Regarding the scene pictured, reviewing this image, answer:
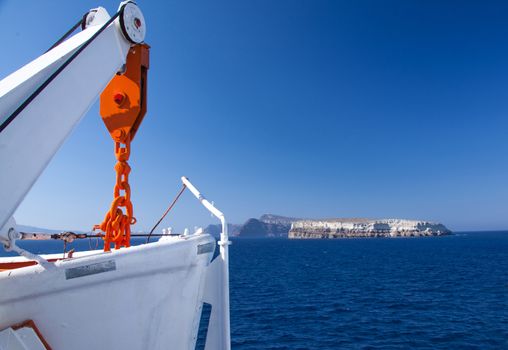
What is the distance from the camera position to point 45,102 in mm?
3170

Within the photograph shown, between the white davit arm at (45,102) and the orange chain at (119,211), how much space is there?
4.16 feet

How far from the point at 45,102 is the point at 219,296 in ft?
15.7

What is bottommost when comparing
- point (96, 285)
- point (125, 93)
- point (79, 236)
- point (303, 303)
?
point (303, 303)

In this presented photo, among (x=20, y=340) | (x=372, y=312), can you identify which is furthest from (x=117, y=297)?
(x=372, y=312)

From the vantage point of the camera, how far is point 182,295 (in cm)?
574

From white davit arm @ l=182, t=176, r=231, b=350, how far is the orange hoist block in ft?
6.33

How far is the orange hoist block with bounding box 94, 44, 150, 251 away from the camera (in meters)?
4.86

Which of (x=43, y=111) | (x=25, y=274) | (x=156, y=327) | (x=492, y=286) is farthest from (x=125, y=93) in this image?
(x=492, y=286)

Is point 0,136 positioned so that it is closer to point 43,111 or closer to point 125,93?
point 43,111

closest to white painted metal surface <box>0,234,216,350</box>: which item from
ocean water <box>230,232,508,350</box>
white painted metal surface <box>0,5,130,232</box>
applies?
white painted metal surface <box>0,5,130,232</box>

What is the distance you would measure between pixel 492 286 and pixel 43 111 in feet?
168

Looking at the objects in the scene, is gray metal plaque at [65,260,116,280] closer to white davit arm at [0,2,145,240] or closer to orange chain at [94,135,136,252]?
orange chain at [94,135,136,252]

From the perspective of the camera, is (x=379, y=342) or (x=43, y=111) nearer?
(x=43, y=111)

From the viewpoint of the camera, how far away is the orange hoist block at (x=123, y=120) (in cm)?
486
